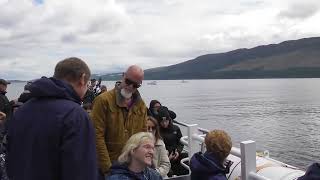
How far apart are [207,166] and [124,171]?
0.75 m

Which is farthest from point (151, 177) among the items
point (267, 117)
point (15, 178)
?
point (267, 117)

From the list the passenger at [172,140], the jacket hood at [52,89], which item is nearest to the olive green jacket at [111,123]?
the jacket hood at [52,89]

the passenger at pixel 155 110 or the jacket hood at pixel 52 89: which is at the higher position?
the jacket hood at pixel 52 89

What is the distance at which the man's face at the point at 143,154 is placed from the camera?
3.64 m

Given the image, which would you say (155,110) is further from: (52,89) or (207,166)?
(52,89)

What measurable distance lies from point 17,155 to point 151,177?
148 centimetres

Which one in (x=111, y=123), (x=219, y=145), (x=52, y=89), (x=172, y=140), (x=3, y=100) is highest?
(x=52, y=89)

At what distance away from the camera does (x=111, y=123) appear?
432 cm

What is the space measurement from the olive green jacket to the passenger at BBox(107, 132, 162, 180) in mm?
588

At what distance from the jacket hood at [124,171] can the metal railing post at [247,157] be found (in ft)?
4.12

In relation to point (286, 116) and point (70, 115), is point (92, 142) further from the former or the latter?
point (286, 116)

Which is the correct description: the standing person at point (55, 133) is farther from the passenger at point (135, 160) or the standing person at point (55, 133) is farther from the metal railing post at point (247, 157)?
the metal railing post at point (247, 157)

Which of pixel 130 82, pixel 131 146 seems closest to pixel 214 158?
pixel 131 146

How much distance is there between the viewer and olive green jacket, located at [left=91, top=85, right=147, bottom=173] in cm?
424
